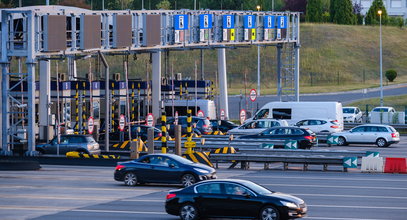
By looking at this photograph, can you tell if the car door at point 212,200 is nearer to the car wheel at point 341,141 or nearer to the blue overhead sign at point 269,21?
the car wheel at point 341,141

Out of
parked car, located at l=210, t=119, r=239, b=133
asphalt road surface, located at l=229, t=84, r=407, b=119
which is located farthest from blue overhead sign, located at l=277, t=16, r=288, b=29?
asphalt road surface, located at l=229, t=84, r=407, b=119

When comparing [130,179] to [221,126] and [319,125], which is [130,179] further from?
[221,126]

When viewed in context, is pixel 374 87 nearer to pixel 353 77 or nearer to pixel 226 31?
pixel 353 77

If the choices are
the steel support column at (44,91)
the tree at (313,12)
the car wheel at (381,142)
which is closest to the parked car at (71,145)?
the steel support column at (44,91)

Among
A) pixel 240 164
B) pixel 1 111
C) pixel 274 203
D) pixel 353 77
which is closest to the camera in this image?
pixel 274 203

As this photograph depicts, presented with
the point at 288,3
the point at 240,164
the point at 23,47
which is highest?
the point at 288,3

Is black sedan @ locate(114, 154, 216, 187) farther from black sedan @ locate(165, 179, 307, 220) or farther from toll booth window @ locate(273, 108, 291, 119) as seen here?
toll booth window @ locate(273, 108, 291, 119)

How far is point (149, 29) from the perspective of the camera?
51250mm

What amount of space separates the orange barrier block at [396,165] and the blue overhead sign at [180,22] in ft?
69.4

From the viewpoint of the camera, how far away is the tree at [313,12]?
129 metres

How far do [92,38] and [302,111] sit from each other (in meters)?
16.1

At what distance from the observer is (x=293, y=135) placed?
154 ft

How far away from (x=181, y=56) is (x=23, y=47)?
7085 centimetres

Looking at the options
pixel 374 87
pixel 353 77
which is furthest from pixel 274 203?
pixel 353 77
